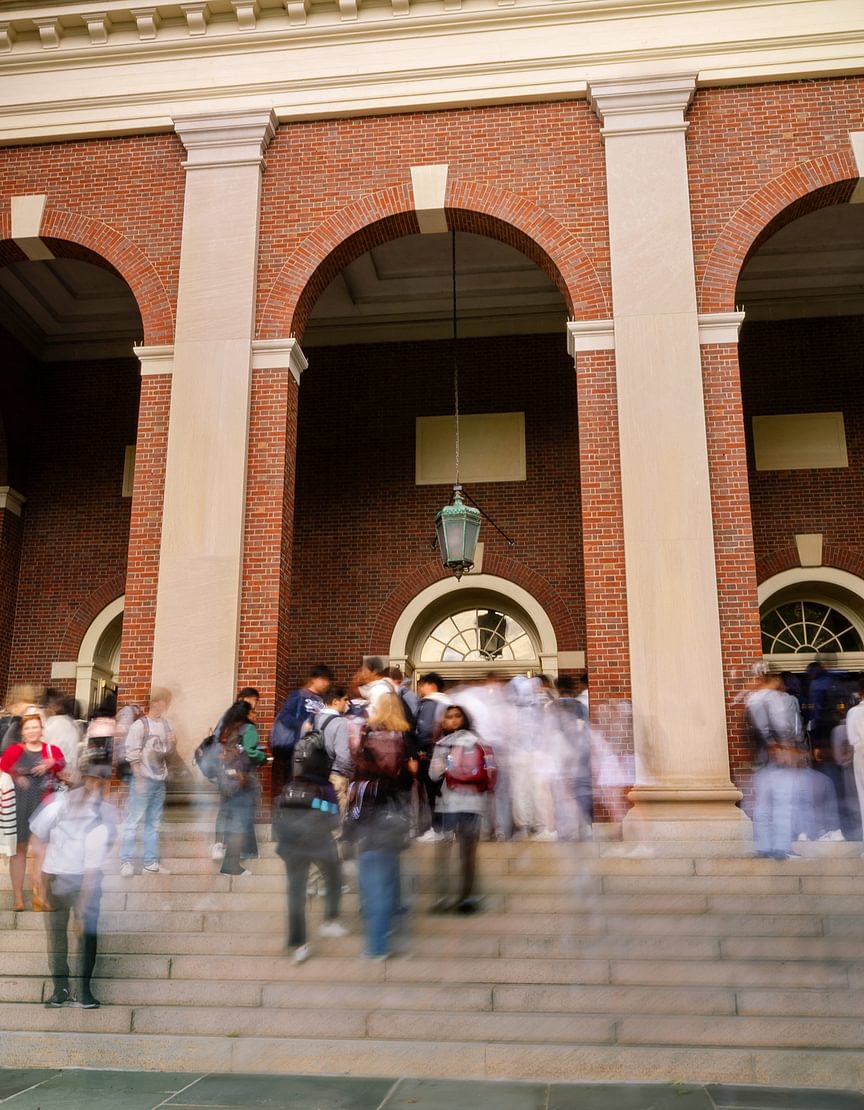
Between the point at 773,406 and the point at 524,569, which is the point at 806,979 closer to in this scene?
the point at 524,569

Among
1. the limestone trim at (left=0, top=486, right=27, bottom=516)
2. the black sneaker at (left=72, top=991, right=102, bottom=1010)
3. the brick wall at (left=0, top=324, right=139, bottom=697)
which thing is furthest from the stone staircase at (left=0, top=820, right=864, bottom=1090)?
the limestone trim at (left=0, top=486, right=27, bottom=516)

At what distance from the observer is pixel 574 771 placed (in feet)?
A: 28.4

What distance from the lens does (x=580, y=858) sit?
779 centimetres

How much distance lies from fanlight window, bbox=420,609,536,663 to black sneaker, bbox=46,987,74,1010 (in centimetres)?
915

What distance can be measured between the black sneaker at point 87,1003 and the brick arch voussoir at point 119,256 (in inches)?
292

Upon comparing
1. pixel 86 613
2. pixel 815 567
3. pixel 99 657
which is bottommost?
pixel 99 657

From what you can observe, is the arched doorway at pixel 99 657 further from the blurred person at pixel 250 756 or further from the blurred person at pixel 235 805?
the blurred person at pixel 235 805

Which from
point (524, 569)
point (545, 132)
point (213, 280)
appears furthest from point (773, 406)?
point (213, 280)

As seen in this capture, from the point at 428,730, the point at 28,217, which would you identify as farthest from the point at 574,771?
the point at 28,217

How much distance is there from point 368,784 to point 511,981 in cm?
154

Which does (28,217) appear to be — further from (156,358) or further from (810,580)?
(810,580)

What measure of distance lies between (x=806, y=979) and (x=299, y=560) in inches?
404

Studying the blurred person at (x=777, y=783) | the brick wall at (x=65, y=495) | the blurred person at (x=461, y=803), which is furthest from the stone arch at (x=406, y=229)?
the blurred person at (x=461, y=803)

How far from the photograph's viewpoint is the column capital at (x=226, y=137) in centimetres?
1230
